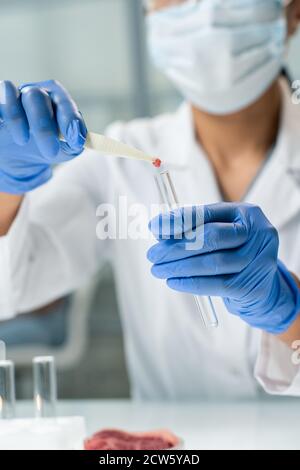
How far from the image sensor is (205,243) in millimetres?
936

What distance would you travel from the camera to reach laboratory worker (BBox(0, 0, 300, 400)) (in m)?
1.37

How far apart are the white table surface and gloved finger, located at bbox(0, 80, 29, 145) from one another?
539 millimetres

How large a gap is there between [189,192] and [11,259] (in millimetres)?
390

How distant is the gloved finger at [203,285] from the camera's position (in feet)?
3.15

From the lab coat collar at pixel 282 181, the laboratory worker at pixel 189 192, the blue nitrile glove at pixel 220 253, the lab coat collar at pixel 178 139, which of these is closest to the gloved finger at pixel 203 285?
the blue nitrile glove at pixel 220 253

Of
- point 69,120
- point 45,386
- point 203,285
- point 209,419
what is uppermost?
point 69,120

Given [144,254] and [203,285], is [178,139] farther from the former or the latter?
[203,285]

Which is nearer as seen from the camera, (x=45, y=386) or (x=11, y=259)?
(x=45, y=386)

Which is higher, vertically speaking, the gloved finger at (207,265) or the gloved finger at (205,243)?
the gloved finger at (205,243)

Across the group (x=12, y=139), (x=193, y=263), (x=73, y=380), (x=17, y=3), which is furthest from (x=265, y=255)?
(x=17, y=3)

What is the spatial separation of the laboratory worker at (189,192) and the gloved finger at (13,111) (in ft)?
0.56

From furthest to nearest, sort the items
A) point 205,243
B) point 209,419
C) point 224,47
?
point 224,47 → point 209,419 → point 205,243

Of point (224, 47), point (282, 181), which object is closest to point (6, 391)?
point (282, 181)

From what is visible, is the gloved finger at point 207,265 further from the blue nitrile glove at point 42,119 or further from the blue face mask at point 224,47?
the blue face mask at point 224,47
